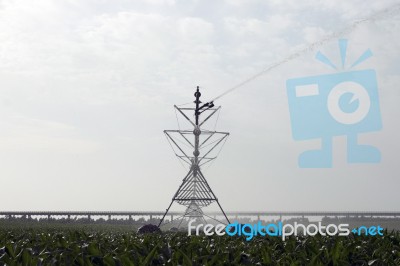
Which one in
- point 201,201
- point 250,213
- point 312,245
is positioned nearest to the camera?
point 312,245

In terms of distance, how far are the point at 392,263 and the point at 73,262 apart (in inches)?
179

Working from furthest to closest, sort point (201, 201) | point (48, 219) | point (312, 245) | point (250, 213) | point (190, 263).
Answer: point (250, 213) < point (48, 219) < point (201, 201) < point (312, 245) < point (190, 263)

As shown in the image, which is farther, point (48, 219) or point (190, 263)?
point (48, 219)

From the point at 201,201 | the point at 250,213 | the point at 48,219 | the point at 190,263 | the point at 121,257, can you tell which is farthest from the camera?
the point at 250,213

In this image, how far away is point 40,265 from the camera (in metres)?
7.88

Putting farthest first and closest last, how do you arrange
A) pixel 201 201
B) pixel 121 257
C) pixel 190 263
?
pixel 201 201 < pixel 121 257 < pixel 190 263

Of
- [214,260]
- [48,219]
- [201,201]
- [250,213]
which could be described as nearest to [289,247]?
[214,260]

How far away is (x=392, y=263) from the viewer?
928 cm

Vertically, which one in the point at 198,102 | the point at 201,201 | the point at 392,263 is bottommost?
the point at 392,263

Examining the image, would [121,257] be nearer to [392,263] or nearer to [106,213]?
[392,263]

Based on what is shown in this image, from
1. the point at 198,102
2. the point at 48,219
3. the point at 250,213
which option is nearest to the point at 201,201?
the point at 198,102

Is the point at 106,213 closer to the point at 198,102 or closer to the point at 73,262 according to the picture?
the point at 198,102

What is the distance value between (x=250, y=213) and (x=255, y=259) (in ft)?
290

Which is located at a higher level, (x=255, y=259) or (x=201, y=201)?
(x=201, y=201)
